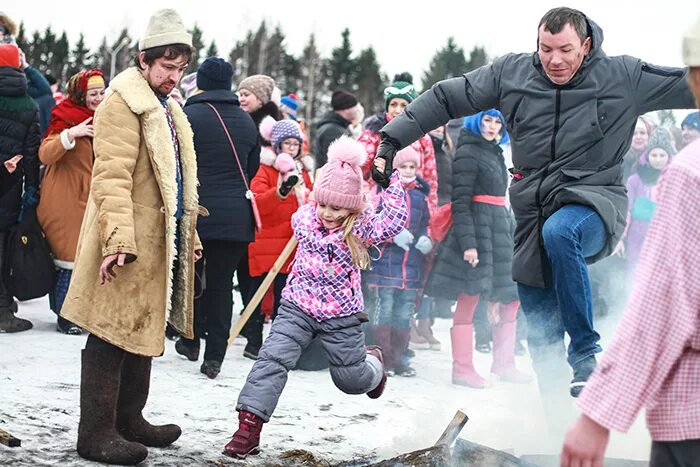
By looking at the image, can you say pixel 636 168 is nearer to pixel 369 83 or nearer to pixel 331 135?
pixel 331 135

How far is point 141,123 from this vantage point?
14.7 feet

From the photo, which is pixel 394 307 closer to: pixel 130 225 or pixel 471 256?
pixel 471 256

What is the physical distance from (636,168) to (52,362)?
5.80 metres

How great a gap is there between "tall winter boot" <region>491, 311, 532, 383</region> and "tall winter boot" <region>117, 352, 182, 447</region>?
389 centimetres

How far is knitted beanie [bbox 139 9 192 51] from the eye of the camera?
4.59 metres

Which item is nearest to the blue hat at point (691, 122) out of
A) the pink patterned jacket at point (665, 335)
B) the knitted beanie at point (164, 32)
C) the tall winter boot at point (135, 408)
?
the knitted beanie at point (164, 32)

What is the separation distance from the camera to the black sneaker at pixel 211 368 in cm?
665

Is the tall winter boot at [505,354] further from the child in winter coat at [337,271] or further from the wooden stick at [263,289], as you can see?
the child in winter coat at [337,271]

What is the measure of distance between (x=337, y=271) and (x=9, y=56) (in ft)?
13.1

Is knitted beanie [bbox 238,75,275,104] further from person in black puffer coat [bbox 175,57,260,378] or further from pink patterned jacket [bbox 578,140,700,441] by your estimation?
pink patterned jacket [bbox 578,140,700,441]

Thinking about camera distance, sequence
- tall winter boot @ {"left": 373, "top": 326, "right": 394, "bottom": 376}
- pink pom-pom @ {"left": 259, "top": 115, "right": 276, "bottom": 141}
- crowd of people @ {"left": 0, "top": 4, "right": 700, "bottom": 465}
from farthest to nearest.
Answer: pink pom-pom @ {"left": 259, "top": 115, "right": 276, "bottom": 141}, tall winter boot @ {"left": 373, "top": 326, "right": 394, "bottom": 376}, crowd of people @ {"left": 0, "top": 4, "right": 700, "bottom": 465}

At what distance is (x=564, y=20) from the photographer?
4645 millimetres

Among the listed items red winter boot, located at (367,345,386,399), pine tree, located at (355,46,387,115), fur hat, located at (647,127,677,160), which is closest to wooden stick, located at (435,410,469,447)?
red winter boot, located at (367,345,386,399)

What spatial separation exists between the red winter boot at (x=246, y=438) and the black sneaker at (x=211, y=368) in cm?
192
